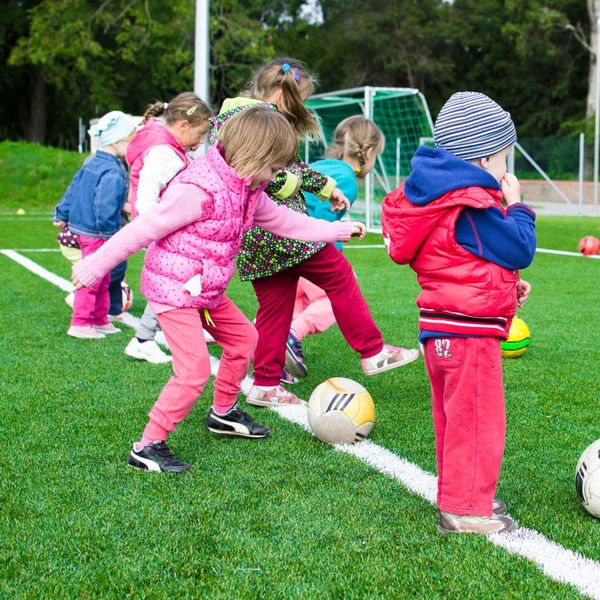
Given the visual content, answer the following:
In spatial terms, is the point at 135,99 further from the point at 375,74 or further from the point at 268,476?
the point at 268,476

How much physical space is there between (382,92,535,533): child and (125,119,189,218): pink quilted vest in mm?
2742

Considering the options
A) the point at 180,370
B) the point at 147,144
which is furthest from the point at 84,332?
the point at 180,370

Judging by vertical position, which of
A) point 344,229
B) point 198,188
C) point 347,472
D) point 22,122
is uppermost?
point 198,188

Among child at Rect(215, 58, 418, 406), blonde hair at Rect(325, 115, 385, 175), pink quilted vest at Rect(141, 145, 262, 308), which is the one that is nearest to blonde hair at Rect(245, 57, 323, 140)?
child at Rect(215, 58, 418, 406)

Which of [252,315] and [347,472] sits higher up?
[347,472]

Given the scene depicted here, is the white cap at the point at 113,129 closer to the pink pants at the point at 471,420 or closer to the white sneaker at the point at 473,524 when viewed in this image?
the pink pants at the point at 471,420

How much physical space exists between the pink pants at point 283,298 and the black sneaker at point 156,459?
122 cm

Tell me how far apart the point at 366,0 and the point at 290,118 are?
5153 cm

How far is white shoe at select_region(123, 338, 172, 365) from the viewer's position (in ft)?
19.4

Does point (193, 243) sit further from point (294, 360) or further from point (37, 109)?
point (37, 109)

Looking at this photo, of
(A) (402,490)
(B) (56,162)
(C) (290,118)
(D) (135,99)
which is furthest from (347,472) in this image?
(D) (135,99)

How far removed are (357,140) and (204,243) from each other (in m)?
2.02

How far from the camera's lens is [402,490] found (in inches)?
136

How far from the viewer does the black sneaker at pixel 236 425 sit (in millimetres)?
→ 4207
